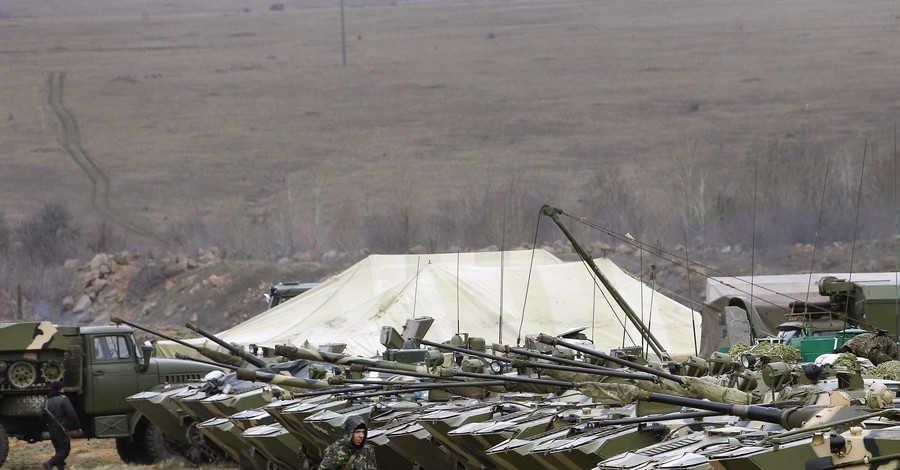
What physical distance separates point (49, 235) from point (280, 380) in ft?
180

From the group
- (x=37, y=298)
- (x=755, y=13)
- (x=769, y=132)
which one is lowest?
(x=37, y=298)

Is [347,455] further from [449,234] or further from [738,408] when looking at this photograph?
[449,234]

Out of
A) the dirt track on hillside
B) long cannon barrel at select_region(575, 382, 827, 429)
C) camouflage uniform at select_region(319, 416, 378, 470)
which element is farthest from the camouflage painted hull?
the dirt track on hillside

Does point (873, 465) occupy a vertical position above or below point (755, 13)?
below

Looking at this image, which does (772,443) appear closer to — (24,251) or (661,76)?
(24,251)

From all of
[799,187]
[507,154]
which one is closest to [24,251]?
[507,154]

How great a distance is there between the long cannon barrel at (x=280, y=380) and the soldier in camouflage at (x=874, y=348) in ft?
21.9

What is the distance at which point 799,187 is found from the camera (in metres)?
72.9

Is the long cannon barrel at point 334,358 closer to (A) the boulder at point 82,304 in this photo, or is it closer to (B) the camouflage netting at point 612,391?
(B) the camouflage netting at point 612,391

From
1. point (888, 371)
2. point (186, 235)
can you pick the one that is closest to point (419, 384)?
point (888, 371)

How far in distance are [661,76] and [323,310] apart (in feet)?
188

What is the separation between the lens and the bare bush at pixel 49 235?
70562mm

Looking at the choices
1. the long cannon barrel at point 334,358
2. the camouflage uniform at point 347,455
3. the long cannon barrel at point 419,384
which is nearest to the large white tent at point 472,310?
the long cannon barrel at point 334,358

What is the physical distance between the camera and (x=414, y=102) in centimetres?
9044
